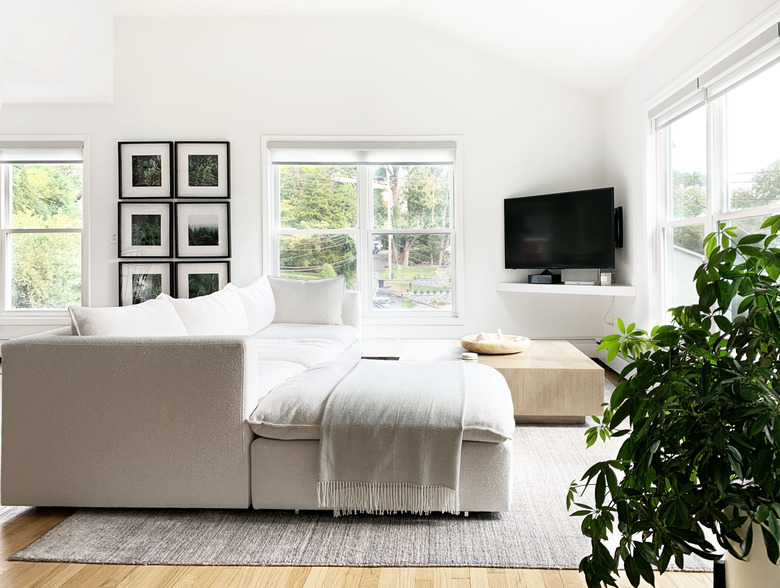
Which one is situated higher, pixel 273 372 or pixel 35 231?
pixel 35 231

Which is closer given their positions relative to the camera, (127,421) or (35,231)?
(127,421)

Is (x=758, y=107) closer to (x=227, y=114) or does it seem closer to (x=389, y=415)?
(x=389, y=415)

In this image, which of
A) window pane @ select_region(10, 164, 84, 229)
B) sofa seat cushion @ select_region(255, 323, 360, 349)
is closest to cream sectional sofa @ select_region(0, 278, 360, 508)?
sofa seat cushion @ select_region(255, 323, 360, 349)

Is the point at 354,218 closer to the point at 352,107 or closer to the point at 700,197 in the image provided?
the point at 352,107

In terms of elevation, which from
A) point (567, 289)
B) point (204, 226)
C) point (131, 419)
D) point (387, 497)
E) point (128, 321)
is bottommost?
point (387, 497)

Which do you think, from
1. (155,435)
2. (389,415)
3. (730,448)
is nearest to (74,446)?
(155,435)

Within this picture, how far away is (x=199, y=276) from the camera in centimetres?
561

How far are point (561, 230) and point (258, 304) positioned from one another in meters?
2.71

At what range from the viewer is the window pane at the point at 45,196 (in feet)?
18.9

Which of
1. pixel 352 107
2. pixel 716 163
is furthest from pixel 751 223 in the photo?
pixel 352 107

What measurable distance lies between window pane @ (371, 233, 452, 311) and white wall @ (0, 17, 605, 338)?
0.85ft

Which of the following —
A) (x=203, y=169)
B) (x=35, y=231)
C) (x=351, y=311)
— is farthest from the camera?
(x=35, y=231)

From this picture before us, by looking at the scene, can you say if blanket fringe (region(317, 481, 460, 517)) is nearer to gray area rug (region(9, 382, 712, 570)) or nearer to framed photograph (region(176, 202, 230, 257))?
gray area rug (region(9, 382, 712, 570))

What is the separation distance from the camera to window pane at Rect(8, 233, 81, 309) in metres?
5.78
